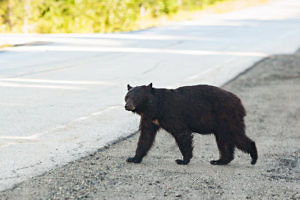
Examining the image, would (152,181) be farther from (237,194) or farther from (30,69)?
(30,69)

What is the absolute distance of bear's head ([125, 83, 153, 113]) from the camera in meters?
6.26

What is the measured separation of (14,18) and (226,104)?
19382 mm

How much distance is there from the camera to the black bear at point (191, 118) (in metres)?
6.52

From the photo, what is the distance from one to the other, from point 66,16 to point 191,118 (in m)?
20.7

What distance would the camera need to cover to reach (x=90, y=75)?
552 inches

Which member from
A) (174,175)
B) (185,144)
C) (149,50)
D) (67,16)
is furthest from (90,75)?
(67,16)

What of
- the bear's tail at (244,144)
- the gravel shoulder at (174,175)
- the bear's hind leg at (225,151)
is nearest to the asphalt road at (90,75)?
the gravel shoulder at (174,175)

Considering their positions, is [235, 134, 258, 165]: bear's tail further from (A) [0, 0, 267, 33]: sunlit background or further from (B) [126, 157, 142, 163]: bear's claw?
(A) [0, 0, 267, 33]: sunlit background

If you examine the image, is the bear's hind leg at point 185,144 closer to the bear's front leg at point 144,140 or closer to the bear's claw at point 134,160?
the bear's front leg at point 144,140

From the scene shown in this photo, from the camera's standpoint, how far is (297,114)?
1073 centimetres

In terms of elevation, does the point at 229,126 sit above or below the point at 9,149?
above

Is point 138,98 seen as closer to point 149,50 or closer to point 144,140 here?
point 144,140

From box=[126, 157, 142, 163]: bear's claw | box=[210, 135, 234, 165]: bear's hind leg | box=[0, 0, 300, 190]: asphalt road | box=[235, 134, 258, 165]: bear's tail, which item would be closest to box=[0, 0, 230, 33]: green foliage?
box=[0, 0, 300, 190]: asphalt road

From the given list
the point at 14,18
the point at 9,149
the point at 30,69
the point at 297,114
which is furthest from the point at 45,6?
the point at 9,149
